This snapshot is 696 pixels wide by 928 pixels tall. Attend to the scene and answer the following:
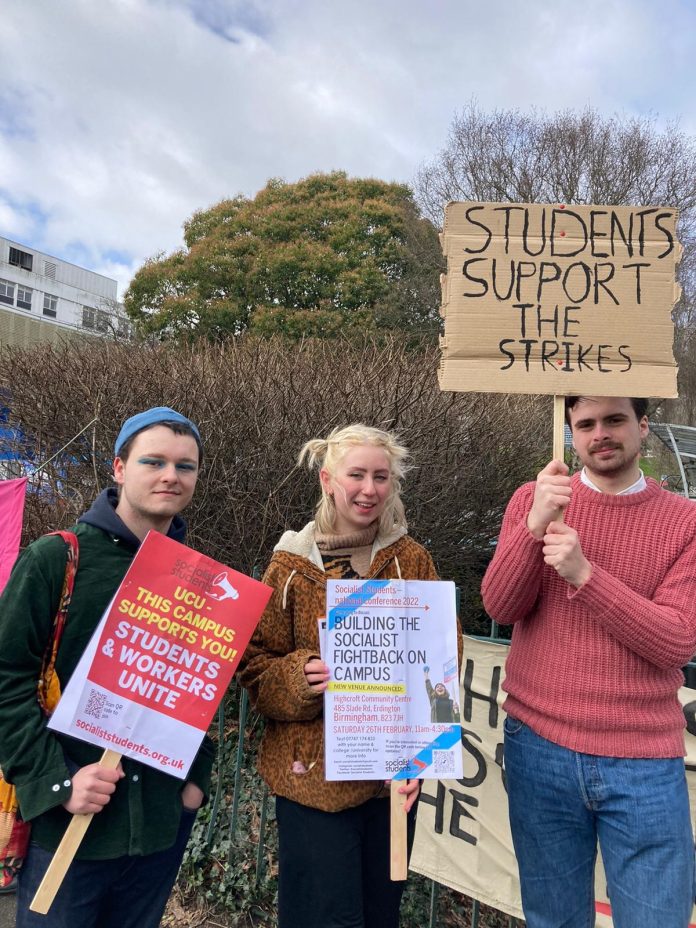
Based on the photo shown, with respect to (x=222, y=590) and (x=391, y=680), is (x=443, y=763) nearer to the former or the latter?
(x=391, y=680)

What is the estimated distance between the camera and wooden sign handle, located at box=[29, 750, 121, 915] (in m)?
1.39

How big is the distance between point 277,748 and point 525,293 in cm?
159

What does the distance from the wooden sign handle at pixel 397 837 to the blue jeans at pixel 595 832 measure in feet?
1.24

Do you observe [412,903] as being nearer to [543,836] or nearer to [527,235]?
[543,836]

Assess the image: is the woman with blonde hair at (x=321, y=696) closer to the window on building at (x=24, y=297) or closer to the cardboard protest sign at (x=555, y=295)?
the cardboard protest sign at (x=555, y=295)

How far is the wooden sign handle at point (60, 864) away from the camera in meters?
1.39

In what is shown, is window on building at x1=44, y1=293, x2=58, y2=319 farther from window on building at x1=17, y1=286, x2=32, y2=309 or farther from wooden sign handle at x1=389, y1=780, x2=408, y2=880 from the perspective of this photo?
wooden sign handle at x1=389, y1=780, x2=408, y2=880

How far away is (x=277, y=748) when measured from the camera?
1.84 metres

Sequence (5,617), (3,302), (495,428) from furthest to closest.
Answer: (3,302)
(495,428)
(5,617)

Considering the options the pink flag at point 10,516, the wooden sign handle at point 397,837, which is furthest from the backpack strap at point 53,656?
the pink flag at point 10,516

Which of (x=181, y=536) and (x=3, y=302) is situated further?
(x=3, y=302)

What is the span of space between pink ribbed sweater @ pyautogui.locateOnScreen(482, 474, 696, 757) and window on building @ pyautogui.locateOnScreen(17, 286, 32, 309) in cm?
6347

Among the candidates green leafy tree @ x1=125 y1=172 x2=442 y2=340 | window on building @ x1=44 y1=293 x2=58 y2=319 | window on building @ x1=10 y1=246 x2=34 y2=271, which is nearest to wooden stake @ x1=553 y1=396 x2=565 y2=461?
green leafy tree @ x1=125 y1=172 x2=442 y2=340

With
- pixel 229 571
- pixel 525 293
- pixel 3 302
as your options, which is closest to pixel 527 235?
pixel 525 293
